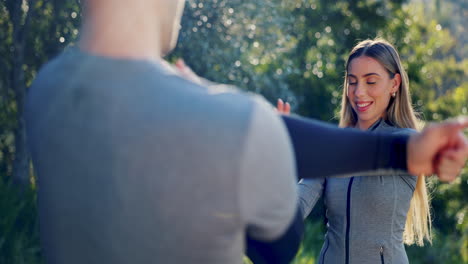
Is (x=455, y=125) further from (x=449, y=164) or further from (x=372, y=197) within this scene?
(x=372, y=197)

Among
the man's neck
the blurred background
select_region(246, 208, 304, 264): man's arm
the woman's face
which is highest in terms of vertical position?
the man's neck

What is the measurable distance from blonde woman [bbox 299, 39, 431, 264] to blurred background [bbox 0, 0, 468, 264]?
1.81 meters

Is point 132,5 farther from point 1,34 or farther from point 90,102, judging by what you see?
point 1,34

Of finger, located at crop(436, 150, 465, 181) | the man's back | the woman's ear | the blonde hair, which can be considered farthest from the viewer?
the woman's ear

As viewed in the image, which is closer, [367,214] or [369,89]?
[367,214]

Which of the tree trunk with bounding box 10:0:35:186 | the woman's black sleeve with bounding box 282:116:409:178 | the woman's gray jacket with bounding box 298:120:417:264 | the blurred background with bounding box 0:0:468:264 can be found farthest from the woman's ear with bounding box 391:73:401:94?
the tree trunk with bounding box 10:0:35:186

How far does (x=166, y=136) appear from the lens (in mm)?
1055

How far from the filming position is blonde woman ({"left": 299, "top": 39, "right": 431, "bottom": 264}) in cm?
304

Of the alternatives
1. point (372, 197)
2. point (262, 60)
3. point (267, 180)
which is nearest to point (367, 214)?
point (372, 197)

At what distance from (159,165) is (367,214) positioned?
2.18 meters

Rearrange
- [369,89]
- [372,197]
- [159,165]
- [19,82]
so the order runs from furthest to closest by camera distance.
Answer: [19,82] < [369,89] < [372,197] < [159,165]

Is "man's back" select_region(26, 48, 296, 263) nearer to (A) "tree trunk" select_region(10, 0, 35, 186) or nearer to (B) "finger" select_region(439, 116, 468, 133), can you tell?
(B) "finger" select_region(439, 116, 468, 133)

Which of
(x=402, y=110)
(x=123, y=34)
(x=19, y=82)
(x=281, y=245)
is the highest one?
(x=123, y=34)

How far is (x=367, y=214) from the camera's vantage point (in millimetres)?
3062
